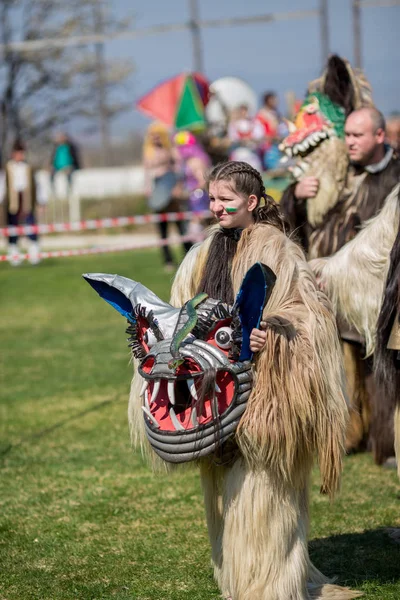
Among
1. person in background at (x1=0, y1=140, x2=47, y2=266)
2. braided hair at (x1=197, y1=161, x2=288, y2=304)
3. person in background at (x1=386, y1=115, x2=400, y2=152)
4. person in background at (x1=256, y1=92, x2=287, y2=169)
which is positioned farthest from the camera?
person in background at (x1=0, y1=140, x2=47, y2=266)

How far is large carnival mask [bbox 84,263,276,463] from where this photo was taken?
3.58m

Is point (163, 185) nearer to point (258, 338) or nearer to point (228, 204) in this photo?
point (228, 204)

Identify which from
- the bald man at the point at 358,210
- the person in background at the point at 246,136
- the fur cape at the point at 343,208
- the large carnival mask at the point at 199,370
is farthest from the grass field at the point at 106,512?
the person in background at the point at 246,136

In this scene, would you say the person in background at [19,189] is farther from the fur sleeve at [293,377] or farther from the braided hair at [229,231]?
the fur sleeve at [293,377]

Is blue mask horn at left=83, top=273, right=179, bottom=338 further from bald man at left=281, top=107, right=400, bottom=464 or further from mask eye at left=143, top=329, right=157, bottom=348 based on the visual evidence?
bald man at left=281, top=107, right=400, bottom=464

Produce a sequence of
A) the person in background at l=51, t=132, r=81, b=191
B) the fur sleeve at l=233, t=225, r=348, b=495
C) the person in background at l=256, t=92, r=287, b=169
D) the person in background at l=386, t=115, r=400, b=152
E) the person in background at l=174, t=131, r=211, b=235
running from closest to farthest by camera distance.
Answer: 1. the fur sleeve at l=233, t=225, r=348, b=495
2. the person in background at l=386, t=115, r=400, b=152
3. the person in background at l=174, t=131, r=211, b=235
4. the person in background at l=256, t=92, r=287, b=169
5. the person in background at l=51, t=132, r=81, b=191

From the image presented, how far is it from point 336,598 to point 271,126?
49.9 ft

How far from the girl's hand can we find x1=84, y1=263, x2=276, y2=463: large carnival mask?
28 millimetres

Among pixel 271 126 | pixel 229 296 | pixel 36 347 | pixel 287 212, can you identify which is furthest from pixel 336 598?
pixel 271 126

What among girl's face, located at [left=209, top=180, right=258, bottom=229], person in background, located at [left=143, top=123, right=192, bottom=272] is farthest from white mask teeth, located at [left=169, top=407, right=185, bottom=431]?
person in background, located at [left=143, top=123, right=192, bottom=272]

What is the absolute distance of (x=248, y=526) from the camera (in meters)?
3.75

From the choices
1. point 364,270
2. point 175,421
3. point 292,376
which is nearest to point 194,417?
point 175,421

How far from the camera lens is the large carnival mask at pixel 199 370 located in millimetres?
3580

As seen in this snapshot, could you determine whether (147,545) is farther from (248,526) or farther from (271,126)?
(271,126)
